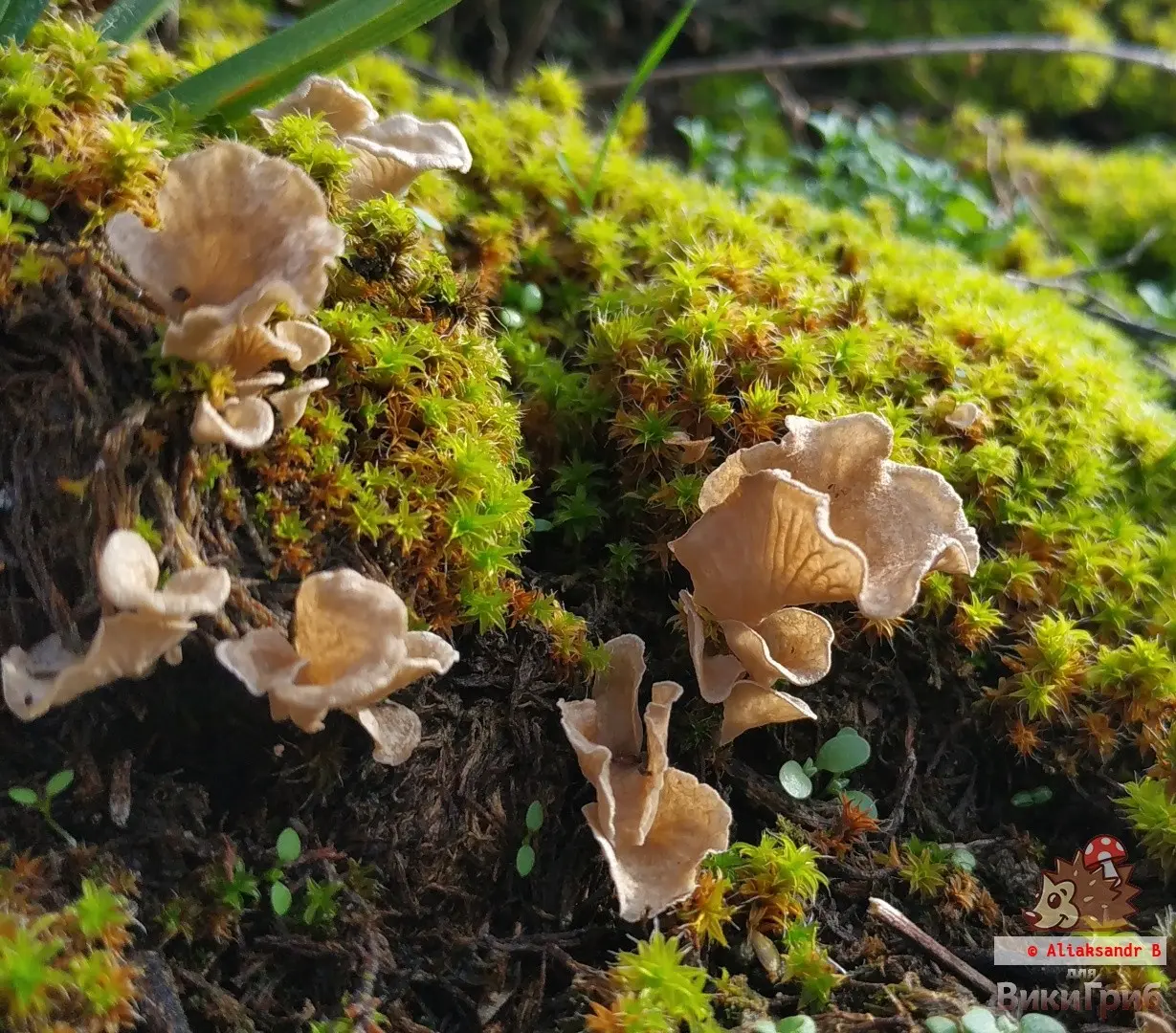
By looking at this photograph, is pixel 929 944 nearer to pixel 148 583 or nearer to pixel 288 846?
pixel 288 846

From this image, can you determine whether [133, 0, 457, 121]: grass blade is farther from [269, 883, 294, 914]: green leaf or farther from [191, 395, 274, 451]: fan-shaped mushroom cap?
[269, 883, 294, 914]: green leaf

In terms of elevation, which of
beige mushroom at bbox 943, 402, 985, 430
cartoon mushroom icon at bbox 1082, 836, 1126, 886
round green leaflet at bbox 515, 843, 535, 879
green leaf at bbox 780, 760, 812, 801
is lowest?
round green leaflet at bbox 515, 843, 535, 879

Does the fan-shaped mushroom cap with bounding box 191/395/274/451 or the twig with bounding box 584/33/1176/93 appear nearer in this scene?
the fan-shaped mushroom cap with bounding box 191/395/274/451

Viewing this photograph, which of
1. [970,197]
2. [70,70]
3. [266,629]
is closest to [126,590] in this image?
[266,629]

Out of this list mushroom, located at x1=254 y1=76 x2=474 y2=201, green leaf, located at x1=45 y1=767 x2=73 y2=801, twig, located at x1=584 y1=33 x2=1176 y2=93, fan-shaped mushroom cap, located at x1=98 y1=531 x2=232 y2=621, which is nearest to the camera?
fan-shaped mushroom cap, located at x1=98 y1=531 x2=232 y2=621

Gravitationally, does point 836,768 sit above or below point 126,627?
below

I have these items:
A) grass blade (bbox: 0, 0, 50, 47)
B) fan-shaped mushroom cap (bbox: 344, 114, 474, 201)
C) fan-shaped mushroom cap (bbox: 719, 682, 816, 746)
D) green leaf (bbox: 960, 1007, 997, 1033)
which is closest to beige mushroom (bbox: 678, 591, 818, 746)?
fan-shaped mushroom cap (bbox: 719, 682, 816, 746)

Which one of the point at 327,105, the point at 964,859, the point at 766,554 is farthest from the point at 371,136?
the point at 964,859
